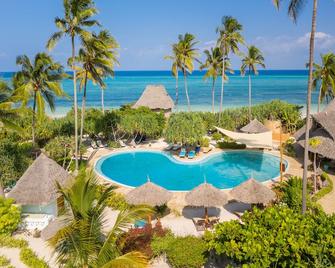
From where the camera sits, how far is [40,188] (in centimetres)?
1391

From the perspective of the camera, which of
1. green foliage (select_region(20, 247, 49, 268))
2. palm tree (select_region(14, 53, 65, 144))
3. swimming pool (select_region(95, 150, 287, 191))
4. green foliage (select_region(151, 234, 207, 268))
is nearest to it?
green foliage (select_region(151, 234, 207, 268))

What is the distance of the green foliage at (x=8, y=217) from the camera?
1262 centimetres

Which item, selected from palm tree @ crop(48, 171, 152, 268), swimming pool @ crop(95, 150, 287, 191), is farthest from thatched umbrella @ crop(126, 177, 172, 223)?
palm tree @ crop(48, 171, 152, 268)

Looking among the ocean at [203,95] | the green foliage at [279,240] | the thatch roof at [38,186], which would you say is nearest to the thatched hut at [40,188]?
the thatch roof at [38,186]

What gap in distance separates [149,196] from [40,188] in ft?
16.4

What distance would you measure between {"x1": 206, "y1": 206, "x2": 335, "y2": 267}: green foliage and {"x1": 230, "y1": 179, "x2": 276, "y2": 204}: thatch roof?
151 inches

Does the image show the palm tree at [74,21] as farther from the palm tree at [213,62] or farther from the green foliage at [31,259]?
the palm tree at [213,62]

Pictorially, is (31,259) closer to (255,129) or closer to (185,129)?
(185,129)

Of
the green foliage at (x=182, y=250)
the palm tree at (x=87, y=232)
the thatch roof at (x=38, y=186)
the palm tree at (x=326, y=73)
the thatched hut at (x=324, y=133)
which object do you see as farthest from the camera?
the palm tree at (x=326, y=73)

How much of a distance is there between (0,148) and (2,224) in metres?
6.41

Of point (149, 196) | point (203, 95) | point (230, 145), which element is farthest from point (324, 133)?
point (203, 95)

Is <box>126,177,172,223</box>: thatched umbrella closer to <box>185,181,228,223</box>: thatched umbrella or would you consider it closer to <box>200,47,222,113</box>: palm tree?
<box>185,181,228,223</box>: thatched umbrella

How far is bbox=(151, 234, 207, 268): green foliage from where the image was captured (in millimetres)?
10430

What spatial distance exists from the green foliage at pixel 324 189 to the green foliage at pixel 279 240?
6692mm
